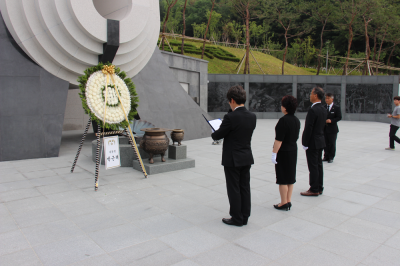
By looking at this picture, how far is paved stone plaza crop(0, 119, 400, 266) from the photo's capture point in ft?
10.2

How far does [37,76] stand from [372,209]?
26.1 ft

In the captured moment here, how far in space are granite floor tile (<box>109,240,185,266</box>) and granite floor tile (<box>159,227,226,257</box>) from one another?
9 centimetres

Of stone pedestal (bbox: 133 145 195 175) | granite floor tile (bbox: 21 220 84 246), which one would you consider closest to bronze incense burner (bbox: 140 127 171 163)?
stone pedestal (bbox: 133 145 195 175)

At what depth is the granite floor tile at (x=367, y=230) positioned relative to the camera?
3.54 metres

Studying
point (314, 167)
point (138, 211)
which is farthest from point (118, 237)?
point (314, 167)

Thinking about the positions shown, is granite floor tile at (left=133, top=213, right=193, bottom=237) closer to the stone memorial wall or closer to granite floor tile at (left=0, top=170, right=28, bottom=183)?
granite floor tile at (left=0, top=170, right=28, bottom=183)

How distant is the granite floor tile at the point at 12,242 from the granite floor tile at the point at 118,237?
2.28 ft

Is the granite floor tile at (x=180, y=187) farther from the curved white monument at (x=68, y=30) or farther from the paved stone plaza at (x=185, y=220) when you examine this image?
the curved white monument at (x=68, y=30)

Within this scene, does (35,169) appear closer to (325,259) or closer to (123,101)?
(123,101)

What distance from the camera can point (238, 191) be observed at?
3.75 m

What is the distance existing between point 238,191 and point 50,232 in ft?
7.49

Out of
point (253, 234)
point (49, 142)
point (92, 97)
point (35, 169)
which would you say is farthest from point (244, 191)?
point (49, 142)

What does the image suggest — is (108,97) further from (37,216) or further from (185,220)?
(185,220)

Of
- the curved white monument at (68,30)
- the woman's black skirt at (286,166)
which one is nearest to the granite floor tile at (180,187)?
the woman's black skirt at (286,166)
